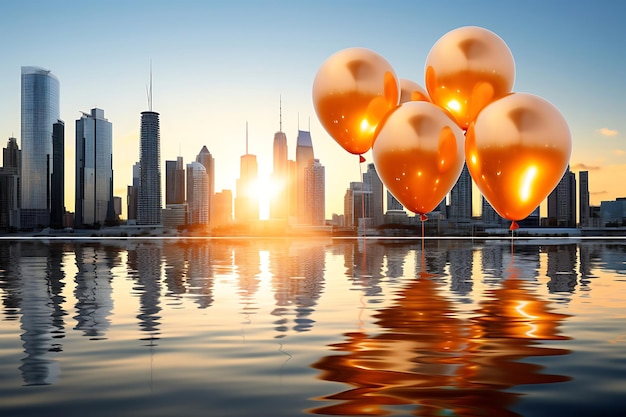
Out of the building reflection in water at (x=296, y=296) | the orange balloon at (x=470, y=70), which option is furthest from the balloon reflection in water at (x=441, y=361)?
the orange balloon at (x=470, y=70)

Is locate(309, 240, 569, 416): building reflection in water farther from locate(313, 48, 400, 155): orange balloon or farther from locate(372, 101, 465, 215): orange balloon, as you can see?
locate(313, 48, 400, 155): orange balloon

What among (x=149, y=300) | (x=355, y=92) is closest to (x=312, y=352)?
(x=355, y=92)

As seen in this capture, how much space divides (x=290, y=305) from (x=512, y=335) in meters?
5.85

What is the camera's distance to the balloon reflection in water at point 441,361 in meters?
6.41

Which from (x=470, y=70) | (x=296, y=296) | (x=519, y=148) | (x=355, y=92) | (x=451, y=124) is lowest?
(x=296, y=296)

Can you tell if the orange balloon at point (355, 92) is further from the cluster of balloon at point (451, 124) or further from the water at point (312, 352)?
the water at point (312, 352)

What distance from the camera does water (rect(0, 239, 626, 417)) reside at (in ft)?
21.2

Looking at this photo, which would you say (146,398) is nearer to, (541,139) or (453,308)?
(541,139)

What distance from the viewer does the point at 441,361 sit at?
8383mm

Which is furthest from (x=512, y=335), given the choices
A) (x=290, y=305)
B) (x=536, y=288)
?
(x=536, y=288)

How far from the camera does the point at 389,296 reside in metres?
16.8

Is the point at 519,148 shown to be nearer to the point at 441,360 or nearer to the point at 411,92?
the point at 411,92

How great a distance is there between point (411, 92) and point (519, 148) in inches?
122

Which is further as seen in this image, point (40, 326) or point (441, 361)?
point (40, 326)
